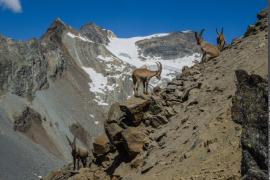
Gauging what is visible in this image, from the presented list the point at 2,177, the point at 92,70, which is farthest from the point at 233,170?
the point at 92,70

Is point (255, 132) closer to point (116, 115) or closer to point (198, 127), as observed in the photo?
point (198, 127)

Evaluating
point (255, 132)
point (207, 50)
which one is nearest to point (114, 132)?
point (207, 50)

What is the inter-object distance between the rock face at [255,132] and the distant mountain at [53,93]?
39999mm

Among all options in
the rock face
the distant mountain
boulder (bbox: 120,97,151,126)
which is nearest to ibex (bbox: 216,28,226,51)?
boulder (bbox: 120,97,151,126)

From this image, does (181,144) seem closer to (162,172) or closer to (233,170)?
(162,172)

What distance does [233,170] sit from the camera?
11.8 meters

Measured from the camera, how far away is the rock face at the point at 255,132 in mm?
9312

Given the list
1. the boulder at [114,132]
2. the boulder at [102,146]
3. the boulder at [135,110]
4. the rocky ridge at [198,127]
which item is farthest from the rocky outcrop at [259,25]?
the boulder at [102,146]

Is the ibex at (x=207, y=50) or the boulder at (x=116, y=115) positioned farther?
the ibex at (x=207, y=50)

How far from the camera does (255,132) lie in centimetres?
968

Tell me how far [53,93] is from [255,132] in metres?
75.9

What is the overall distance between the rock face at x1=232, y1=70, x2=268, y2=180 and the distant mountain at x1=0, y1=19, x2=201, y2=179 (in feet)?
131

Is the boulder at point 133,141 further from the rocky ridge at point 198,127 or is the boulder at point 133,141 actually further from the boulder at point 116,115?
the boulder at point 116,115

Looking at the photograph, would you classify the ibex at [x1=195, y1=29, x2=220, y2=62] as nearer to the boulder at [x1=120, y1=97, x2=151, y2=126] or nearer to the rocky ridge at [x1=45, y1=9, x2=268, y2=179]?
the rocky ridge at [x1=45, y1=9, x2=268, y2=179]
